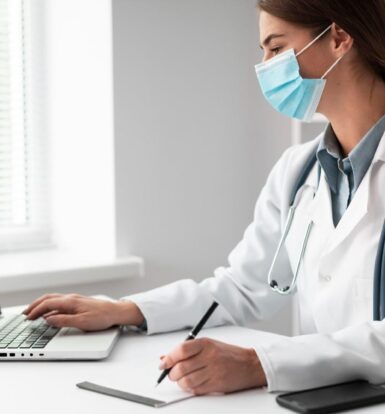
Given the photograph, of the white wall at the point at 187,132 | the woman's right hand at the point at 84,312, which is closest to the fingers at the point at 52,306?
the woman's right hand at the point at 84,312

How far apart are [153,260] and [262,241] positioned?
96 centimetres

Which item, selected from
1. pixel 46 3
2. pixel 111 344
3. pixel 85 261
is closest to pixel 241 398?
pixel 111 344

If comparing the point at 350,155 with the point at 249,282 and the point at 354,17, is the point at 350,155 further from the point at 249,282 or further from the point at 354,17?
the point at 249,282

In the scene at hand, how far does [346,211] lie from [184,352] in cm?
49

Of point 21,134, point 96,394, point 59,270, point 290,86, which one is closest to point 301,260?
point 290,86

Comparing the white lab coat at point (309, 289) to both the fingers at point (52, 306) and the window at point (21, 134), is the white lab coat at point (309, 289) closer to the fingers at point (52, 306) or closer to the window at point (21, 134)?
the fingers at point (52, 306)

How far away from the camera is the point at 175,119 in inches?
110

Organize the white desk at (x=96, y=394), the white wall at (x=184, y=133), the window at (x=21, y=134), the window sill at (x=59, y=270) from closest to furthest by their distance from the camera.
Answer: the white desk at (x=96, y=394) < the window sill at (x=59, y=270) < the white wall at (x=184, y=133) < the window at (x=21, y=134)

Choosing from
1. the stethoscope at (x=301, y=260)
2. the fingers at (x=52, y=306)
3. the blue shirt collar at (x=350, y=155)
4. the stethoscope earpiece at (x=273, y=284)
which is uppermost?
the blue shirt collar at (x=350, y=155)

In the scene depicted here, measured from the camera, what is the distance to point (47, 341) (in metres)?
1.51

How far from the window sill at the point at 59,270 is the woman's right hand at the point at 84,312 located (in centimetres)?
81

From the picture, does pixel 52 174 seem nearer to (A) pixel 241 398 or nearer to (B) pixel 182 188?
(B) pixel 182 188

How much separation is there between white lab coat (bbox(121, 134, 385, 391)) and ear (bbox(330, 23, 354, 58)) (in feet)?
0.68

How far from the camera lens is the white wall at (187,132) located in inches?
106
